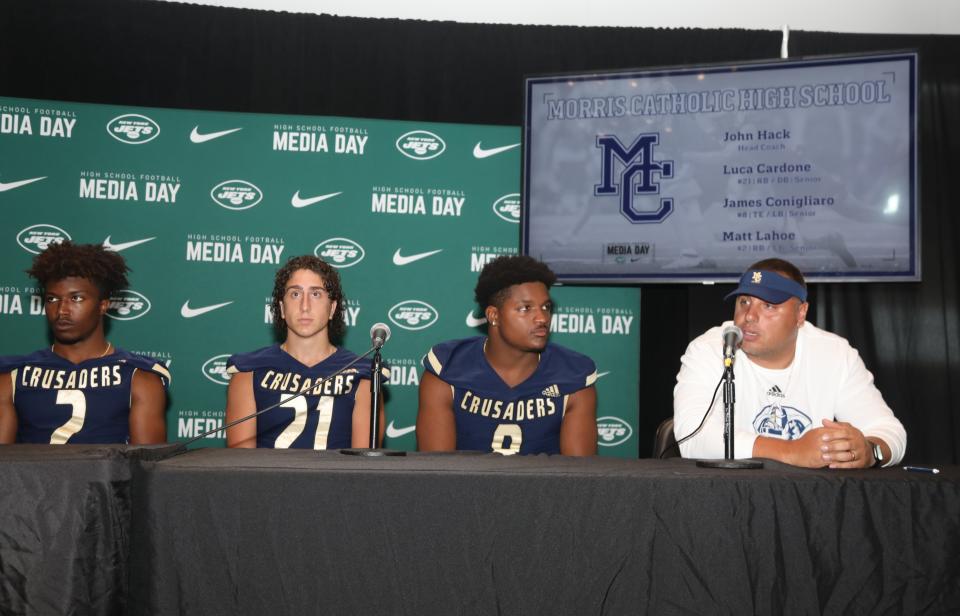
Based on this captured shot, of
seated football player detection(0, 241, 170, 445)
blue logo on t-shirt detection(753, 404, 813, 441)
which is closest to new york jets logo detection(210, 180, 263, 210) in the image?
seated football player detection(0, 241, 170, 445)

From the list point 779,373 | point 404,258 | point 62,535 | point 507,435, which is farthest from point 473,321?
point 62,535

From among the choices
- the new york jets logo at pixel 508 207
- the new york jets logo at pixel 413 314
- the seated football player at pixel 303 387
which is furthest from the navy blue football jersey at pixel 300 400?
the new york jets logo at pixel 508 207

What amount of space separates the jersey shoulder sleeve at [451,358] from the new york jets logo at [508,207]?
1453 millimetres

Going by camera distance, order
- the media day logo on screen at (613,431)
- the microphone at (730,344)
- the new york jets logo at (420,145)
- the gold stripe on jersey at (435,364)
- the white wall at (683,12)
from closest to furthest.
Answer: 1. the microphone at (730,344)
2. the gold stripe on jersey at (435,364)
3. the media day logo on screen at (613,431)
4. the new york jets logo at (420,145)
5. the white wall at (683,12)

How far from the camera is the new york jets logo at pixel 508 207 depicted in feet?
15.5

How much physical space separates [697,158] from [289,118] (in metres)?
2.20

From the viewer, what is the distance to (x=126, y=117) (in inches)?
181

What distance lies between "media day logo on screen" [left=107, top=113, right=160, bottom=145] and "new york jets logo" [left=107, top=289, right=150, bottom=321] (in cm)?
82

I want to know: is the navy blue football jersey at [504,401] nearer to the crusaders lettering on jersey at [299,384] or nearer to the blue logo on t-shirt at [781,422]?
the crusaders lettering on jersey at [299,384]

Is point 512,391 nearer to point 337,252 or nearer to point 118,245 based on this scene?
point 337,252

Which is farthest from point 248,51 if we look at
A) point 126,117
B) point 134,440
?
point 134,440

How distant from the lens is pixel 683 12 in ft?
16.3

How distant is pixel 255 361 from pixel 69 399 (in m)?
0.71

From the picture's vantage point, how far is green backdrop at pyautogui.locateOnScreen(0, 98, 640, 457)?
4520 mm
